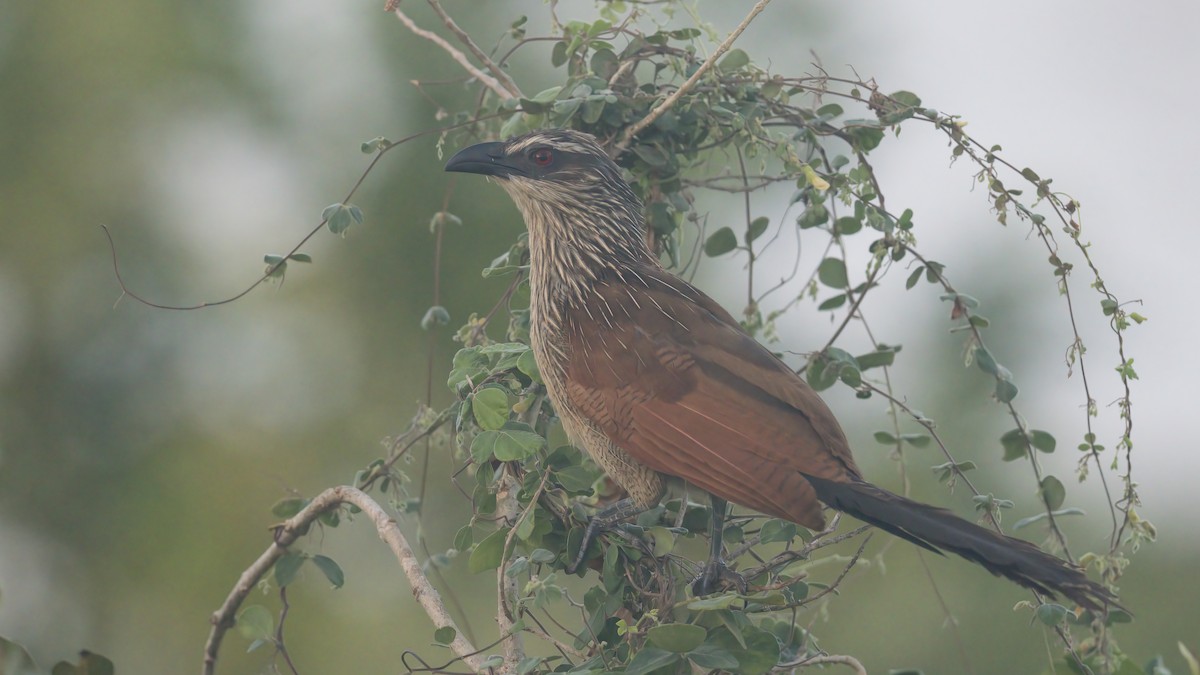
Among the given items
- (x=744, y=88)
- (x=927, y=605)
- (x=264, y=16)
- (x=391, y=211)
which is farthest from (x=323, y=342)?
(x=744, y=88)

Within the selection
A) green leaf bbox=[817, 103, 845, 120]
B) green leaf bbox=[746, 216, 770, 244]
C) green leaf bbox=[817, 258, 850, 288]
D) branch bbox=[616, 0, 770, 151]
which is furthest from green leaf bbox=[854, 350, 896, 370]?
branch bbox=[616, 0, 770, 151]

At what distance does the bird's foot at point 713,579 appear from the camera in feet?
5.50

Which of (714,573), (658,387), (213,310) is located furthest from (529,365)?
(213,310)

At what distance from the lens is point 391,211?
660 centimetres

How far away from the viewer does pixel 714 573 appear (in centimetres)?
170

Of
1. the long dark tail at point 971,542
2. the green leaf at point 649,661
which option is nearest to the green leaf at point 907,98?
the long dark tail at point 971,542

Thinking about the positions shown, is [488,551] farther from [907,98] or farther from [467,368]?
[907,98]

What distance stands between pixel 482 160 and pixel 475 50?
0.23 meters

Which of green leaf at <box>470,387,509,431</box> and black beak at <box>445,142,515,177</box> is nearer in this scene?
green leaf at <box>470,387,509,431</box>

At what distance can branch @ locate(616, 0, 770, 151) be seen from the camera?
1.71 metres

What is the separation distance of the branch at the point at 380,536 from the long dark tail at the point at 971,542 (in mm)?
615

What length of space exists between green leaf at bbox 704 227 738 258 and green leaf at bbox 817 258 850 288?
193mm

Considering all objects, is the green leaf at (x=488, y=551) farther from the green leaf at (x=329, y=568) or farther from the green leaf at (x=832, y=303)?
the green leaf at (x=832, y=303)

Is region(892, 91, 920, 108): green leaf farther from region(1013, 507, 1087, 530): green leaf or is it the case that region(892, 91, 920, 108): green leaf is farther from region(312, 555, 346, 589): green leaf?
region(312, 555, 346, 589): green leaf
